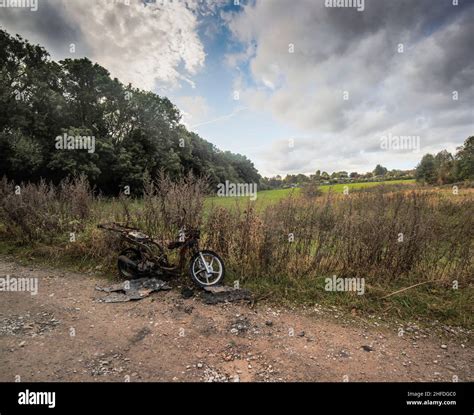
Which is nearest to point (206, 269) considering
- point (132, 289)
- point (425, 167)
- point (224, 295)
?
point (224, 295)

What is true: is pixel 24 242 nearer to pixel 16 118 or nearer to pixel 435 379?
pixel 435 379

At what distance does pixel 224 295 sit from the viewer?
4.66 m

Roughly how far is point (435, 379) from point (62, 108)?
87.1 feet

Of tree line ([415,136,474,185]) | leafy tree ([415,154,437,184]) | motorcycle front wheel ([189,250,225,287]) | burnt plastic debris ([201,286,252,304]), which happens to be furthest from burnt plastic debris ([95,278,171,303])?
leafy tree ([415,154,437,184])

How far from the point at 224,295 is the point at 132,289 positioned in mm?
1977

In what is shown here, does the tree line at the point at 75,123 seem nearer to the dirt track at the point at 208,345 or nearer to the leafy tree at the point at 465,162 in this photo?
the dirt track at the point at 208,345

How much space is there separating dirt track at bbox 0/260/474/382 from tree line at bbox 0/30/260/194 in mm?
14467

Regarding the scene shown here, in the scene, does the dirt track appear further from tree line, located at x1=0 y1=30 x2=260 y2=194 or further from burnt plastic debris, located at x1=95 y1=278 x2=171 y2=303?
tree line, located at x1=0 y1=30 x2=260 y2=194

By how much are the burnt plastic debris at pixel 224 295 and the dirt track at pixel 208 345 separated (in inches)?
6.3

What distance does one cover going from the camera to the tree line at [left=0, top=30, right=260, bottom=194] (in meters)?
18.1

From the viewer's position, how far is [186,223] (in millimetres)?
6129

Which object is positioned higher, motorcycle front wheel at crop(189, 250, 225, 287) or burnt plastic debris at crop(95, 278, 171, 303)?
motorcycle front wheel at crop(189, 250, 225, 287)

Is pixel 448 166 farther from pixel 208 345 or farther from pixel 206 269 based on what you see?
pixel 208 345

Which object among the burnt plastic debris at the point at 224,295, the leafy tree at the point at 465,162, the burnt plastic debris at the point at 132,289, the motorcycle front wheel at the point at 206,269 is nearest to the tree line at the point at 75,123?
the burnt plastic debris at the point at 132,289
